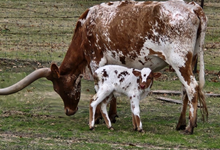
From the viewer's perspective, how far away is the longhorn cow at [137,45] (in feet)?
33.2

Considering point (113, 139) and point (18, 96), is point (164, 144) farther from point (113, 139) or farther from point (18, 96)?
point (18, 96)

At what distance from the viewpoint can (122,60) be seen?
36.2 feet

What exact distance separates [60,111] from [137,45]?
2.85 metres

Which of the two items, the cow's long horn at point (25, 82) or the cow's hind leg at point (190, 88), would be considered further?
the cow's long horn at point (25, 82)

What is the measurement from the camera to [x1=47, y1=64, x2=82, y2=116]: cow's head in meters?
11.7

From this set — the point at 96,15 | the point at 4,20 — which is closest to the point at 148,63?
the point at 96,15

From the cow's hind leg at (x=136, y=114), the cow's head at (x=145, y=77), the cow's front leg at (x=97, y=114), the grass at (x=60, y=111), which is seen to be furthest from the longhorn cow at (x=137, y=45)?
the cow's hind leg at (x=136, y=114)

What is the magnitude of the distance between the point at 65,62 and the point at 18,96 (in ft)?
7.88

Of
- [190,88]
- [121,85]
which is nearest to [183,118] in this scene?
[190,88]

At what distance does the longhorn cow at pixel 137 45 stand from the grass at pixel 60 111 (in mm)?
586

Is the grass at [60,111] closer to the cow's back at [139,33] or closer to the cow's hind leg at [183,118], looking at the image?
the cow's hind leg at [183,118]

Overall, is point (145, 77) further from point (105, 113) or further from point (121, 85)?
point (105, 113)

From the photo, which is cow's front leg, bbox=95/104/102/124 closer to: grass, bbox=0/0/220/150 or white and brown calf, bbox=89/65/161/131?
grass, bbox=0/0/220/150

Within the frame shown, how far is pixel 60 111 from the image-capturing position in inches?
490
